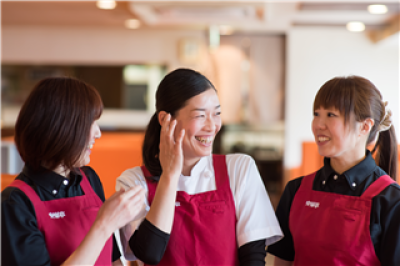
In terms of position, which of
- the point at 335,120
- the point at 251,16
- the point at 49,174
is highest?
the point at 251,16

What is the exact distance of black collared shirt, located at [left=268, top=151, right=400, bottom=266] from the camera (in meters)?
1.07

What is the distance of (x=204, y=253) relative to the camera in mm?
1188

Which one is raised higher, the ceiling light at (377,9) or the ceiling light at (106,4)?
the ceiling light at (106,4)

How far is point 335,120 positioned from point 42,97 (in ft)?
2.94

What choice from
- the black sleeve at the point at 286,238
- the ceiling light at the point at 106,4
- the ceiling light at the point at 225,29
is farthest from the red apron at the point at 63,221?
the ceiling light at the point at 225,29

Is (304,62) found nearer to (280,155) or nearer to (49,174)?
(280,155)

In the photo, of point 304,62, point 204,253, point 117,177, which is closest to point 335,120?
point 204,253

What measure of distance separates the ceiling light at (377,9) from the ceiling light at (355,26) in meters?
0.66

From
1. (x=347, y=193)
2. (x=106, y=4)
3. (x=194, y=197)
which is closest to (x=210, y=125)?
(x=194, y=197)

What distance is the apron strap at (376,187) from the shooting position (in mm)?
1142

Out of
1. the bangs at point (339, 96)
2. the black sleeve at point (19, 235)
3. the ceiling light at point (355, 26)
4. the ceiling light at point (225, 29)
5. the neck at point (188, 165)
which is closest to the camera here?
the black sleeve at point (19, 235)

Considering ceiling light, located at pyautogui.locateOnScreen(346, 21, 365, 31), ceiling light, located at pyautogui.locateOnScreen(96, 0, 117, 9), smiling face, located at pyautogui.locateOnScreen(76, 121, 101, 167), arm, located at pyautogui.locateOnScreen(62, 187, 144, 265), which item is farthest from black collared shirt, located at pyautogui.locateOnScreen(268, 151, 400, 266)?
ceiling light, located at pyautogui.locateOnScreen(346, 21, 365, 31)

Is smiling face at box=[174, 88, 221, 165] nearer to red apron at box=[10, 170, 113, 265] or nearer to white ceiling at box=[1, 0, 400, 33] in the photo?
red apron at box=[10, 170, 113, 265]

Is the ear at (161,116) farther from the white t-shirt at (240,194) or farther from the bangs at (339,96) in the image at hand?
the bangs at (339,96)
